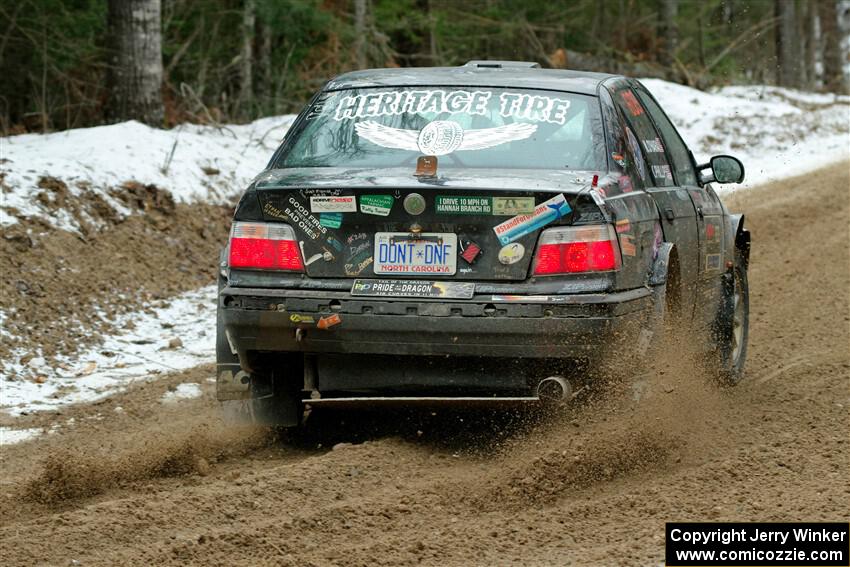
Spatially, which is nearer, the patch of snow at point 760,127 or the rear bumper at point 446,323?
the rear bumper at point 446,323

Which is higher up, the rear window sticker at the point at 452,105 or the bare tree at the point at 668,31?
the bare tree at the point at 668,31

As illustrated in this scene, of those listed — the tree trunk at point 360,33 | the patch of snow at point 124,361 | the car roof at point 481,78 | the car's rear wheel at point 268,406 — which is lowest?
the patch of snow at point 124,361

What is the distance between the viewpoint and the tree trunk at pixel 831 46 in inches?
1200

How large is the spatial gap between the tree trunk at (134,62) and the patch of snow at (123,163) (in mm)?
388

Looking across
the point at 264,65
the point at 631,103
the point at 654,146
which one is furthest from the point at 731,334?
the point at 264,65

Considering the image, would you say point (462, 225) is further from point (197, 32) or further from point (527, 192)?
point (197, 32)

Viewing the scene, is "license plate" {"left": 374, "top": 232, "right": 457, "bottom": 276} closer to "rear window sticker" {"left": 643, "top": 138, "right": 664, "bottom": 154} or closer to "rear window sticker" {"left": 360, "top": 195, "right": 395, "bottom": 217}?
"rear window sticker" {"left": 360, "top": 195, "right": 395, "bottom": 217}

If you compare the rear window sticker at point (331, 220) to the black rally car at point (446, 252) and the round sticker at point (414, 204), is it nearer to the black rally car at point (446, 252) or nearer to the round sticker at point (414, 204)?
the black rally car at point (446, 252)

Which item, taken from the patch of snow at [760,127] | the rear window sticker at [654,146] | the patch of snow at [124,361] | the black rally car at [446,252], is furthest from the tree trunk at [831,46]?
the black rally car at [446,252]

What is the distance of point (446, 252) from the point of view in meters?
5.23

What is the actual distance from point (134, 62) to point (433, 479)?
8.46m

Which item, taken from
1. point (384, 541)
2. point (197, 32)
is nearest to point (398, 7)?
point (197, 32)

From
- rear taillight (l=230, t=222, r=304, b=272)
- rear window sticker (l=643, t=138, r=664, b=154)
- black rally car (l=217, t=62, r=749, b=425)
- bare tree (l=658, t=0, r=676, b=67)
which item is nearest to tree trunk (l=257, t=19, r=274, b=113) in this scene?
bare tree (l=658, t=0, r=676, b=67)

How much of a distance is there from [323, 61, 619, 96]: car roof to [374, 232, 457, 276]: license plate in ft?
3.65
